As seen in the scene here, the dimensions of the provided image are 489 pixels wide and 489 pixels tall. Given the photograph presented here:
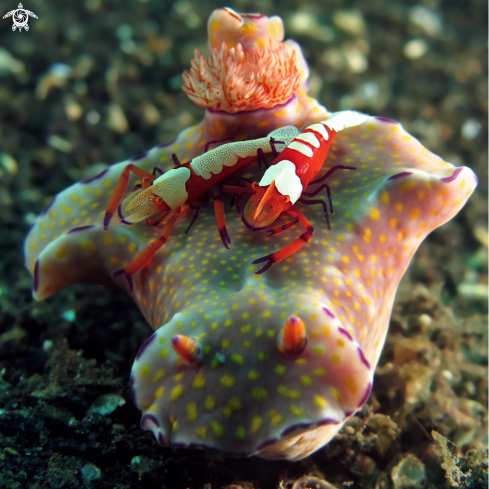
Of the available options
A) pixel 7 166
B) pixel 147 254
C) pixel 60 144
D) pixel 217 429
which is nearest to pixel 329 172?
pixel 147 254

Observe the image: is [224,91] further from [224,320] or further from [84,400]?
[84,400]

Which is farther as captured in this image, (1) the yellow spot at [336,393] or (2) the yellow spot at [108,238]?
(2) the yellow spot at [108,238]

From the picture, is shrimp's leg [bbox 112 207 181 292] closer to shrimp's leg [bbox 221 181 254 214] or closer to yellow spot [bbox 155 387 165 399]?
shrimp's leg [bbox 221 181 254 214]

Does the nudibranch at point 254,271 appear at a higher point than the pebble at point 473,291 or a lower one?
higher

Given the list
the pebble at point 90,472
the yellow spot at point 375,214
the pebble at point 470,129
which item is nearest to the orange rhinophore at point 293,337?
the yellow spot at point 375,214

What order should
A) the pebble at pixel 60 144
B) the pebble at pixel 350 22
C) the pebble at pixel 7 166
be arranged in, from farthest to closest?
the pebble at pixel 350 22, the pebble at pixel 60 144, the pebble at pixel 7 166

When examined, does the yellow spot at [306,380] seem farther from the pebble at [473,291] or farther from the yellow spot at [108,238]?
the pebble at [473,291]

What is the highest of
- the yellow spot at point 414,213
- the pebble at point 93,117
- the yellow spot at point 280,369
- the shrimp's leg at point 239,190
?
the shrimp's leg at point 239,190
